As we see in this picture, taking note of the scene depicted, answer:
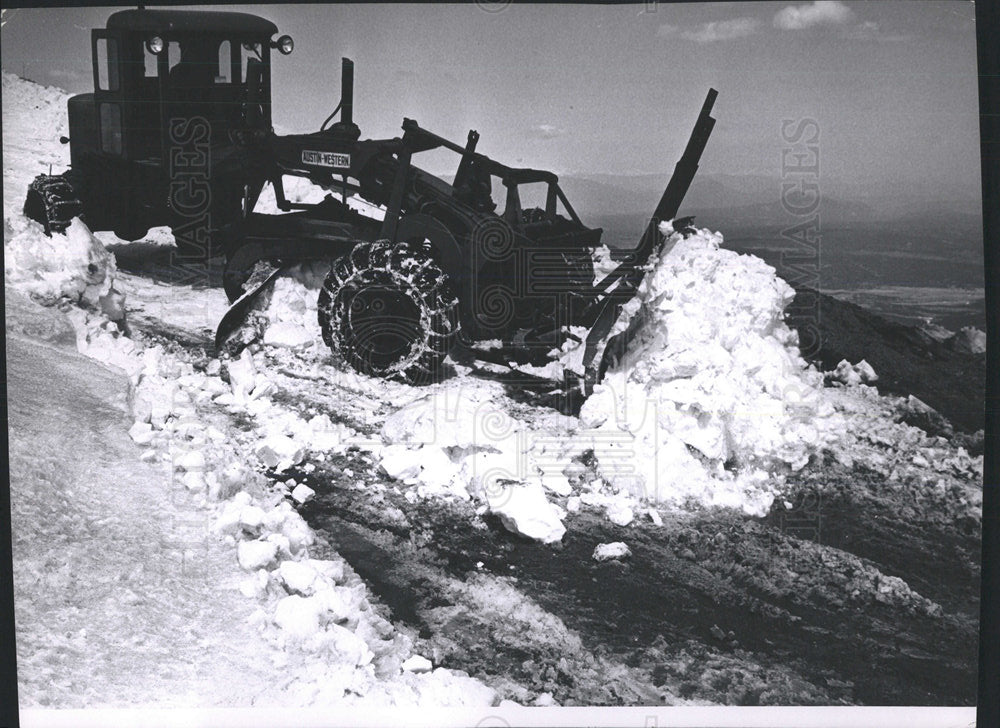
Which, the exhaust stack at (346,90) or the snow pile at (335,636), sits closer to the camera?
the snow pile at (335,636)

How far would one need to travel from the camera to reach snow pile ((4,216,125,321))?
175 cm

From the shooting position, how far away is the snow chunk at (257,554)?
66.8 inches

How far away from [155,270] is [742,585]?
1475 mm

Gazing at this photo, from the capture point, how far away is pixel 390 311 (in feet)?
5.89

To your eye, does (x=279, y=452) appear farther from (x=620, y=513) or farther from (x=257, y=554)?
(x=620, y=513)

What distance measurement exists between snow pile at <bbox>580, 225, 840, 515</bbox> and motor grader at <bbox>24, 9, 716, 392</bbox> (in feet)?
0.42

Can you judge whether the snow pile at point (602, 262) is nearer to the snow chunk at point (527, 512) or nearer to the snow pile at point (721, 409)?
the snow pile at point (721, 409)

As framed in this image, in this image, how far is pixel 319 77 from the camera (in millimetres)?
1761

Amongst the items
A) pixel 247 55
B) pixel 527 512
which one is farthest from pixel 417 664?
pixel 247 55

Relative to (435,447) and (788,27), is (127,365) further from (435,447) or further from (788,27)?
(788,27)

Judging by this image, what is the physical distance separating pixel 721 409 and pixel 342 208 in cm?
96

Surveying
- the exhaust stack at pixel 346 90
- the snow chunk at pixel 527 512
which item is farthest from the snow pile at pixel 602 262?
the exhaust stack at pixel 346 90

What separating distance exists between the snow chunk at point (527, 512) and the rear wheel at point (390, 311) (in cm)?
31

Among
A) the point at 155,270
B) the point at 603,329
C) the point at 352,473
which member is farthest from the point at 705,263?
the point at 155,270
